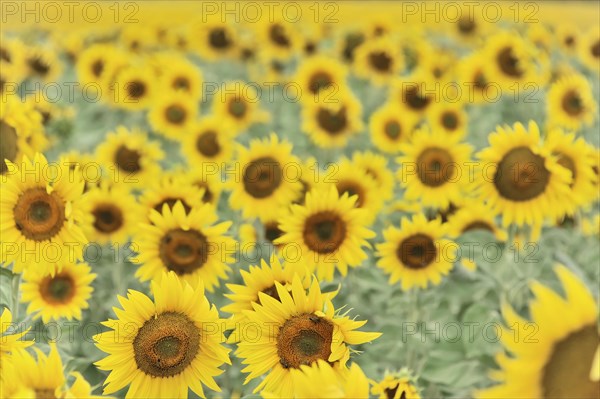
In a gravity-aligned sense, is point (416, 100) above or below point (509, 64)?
below

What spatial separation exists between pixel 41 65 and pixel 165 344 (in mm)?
3975

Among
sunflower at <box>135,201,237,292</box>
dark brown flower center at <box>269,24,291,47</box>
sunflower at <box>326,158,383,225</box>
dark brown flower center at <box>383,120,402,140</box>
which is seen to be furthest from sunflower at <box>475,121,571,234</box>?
dark brown flower center at <box>269,24,291,47</box>

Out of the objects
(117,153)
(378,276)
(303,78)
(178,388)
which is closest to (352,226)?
(378,276)

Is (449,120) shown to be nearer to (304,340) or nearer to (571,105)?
(571,105)

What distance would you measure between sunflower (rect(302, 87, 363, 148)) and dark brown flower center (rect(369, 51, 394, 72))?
2.88ft

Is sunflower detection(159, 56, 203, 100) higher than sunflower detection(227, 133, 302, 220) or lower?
higher

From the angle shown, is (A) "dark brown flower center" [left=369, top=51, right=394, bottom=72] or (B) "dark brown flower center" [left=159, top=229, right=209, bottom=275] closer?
(B) "dark brown flower center" [left=159, top=229, right=209, bottom=275]

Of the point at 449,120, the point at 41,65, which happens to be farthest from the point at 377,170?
the point at 41,65

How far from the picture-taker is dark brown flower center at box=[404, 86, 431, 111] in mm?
4100

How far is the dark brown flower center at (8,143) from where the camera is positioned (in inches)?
85.3

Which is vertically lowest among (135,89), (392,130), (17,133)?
(17,133)

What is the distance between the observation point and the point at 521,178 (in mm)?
2438

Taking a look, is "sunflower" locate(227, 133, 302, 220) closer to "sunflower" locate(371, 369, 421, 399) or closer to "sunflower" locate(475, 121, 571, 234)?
"sunflower" locate(475, 121, 571, 234)

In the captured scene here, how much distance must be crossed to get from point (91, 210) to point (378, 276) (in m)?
1.38
